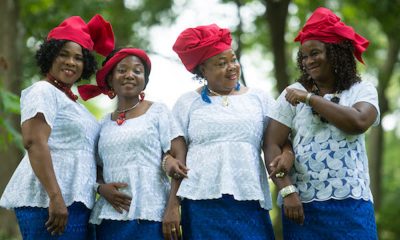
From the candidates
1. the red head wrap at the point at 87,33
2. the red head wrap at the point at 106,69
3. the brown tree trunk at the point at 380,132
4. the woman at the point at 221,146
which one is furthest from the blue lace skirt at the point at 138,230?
the brown tree trunk at the point at 380,132

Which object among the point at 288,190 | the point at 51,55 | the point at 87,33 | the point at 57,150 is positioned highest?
the point at 87,33

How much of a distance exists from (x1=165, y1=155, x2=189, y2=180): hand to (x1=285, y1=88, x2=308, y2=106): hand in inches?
34.6

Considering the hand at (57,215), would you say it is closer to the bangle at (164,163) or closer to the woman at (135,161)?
the woman at (135,161)

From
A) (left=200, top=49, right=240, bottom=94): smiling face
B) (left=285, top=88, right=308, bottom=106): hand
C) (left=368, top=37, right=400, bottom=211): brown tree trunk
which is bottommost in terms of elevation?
(left=368, top=37, right=400, bottom=211): brown tree trunk

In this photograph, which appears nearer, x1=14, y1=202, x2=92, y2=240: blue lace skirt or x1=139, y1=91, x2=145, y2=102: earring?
x1=14, y1=202, x2=92, y2=240: blue lace skirt

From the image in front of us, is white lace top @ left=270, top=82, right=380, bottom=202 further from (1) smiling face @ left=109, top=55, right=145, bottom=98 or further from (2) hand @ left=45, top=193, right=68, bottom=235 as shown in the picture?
(2) hand @ left=45, top=193, right=68, bottom=235

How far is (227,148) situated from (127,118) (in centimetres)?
80

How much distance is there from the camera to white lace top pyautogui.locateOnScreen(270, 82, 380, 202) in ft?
13.5

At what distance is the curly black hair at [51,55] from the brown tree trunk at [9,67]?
4473 mm

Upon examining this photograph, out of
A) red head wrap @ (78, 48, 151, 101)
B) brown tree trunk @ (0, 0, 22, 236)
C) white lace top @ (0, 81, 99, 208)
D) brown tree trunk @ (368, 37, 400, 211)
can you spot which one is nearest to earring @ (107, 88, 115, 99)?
red head wrap @ (78, 48, 151, 101)

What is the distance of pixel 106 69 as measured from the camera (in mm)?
4672

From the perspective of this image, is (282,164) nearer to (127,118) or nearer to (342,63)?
(342,63)

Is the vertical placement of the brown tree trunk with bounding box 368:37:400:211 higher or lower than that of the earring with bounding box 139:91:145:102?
lower

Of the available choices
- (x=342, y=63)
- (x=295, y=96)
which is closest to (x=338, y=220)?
(x=295, y=96)
